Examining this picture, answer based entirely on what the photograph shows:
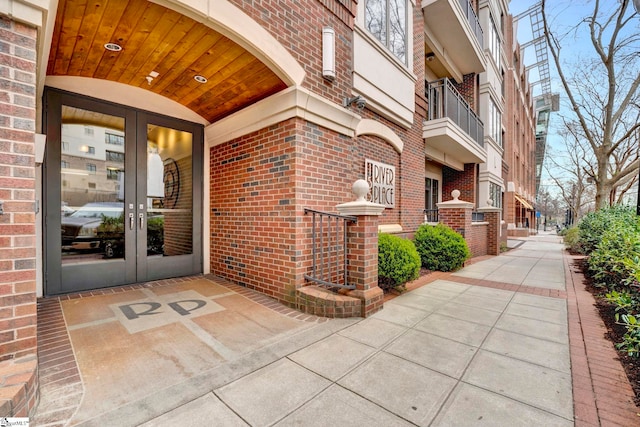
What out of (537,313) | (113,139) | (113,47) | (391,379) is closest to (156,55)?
(113,47)

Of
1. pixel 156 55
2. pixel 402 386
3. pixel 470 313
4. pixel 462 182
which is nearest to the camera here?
pixel 402 386

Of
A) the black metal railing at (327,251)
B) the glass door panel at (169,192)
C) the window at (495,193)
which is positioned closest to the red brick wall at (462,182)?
the window at (495,193)

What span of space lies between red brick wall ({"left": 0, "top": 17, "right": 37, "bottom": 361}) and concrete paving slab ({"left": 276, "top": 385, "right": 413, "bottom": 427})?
5.42ft

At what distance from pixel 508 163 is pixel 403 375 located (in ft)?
57.8

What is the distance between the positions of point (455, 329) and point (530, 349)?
668 mm

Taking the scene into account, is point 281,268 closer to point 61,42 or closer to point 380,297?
point 380,297

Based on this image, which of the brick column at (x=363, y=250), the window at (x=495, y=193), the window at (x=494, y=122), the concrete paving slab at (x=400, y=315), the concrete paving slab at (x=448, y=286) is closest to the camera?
the concrete paving slab at (x=400, y=315)

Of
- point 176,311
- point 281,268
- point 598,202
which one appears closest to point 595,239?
point 598,202

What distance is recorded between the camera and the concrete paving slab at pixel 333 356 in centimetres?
224

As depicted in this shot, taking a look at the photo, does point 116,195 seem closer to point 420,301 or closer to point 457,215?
point 420,301

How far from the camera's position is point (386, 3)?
585 cm

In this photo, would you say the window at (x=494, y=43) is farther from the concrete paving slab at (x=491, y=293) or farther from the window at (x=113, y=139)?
the window at (x=113, y=139)

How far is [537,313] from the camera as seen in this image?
12.1 feet

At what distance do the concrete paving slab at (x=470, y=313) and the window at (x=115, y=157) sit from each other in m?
4.93
